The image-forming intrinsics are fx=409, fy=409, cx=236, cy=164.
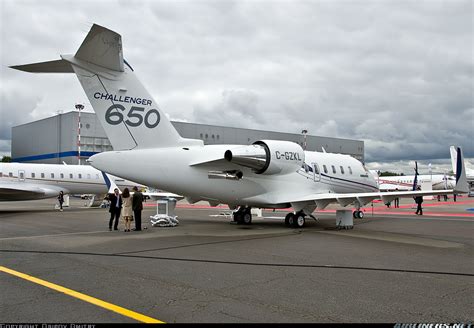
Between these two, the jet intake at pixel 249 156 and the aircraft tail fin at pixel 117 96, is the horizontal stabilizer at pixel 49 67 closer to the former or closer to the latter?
the aircraft tail fin at pixel 117 96

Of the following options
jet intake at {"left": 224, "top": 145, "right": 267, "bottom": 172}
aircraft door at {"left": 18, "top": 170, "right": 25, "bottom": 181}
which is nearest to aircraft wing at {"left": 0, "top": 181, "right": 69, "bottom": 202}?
aircraft door at {"left": 18, "top": 170, "right": 25, "bottom": 181}

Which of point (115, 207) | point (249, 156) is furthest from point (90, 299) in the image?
point (115, 207)

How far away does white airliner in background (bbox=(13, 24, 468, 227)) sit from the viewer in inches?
496

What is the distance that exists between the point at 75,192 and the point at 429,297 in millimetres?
27751

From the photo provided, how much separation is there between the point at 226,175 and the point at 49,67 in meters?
6.76

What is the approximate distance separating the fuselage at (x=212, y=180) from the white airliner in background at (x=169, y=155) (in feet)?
0.11

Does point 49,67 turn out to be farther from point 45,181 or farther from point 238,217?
point 45,181

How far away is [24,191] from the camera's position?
24.8 m

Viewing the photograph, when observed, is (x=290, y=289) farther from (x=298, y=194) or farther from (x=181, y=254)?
(x=298, y=194)

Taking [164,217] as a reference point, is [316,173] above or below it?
above

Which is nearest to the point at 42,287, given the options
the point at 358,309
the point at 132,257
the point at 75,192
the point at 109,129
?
the point at 132,257

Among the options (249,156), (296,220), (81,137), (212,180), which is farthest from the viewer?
(81,137)

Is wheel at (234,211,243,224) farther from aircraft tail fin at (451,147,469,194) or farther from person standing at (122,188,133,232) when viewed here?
aircraft tail fin at (451,147,469,194)

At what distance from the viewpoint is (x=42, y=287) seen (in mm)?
6164
